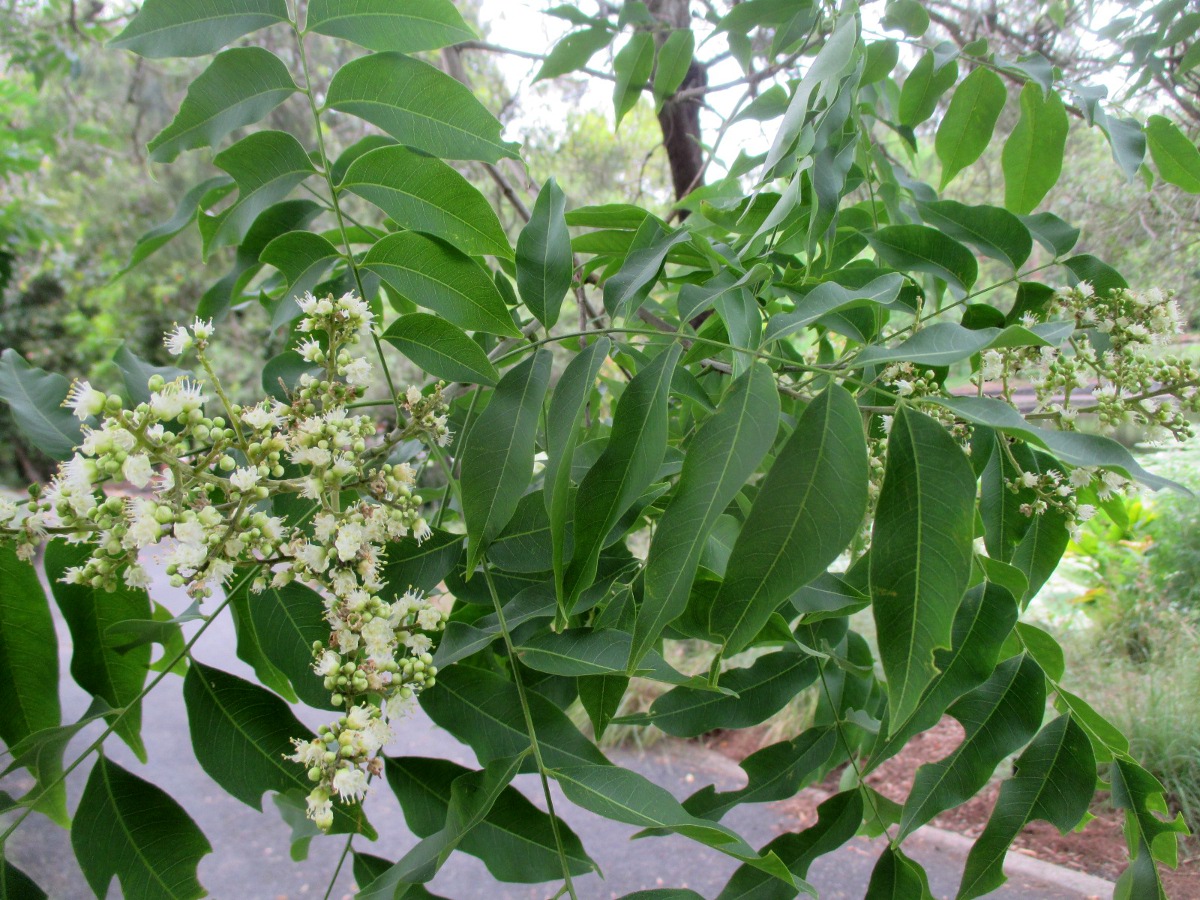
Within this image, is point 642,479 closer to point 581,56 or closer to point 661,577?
point 661,577

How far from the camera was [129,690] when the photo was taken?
32.8 inches

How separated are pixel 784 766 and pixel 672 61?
122 centimetres

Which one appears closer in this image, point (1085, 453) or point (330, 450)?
point (1085, 453)

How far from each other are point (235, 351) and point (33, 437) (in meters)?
9.23

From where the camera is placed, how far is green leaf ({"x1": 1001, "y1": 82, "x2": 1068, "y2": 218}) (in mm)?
993

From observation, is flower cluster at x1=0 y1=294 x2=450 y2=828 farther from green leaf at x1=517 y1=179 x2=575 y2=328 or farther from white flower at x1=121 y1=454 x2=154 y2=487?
green leaf at x1=517 y1=179 x2=575 y2=328

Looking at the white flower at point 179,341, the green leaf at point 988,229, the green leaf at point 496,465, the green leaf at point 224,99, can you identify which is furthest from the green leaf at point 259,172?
the green leaf at point 988,229

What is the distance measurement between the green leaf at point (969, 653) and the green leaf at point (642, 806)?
0.56 feet

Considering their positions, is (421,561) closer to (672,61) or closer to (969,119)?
(969,119)

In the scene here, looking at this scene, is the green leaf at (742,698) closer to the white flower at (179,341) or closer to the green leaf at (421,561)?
the green leaf at (421,561)

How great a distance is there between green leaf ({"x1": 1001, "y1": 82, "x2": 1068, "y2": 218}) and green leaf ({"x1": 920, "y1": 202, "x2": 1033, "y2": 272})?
0.59 ft

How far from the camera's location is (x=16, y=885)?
733 millimetres

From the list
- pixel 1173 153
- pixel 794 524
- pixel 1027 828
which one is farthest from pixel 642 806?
pixel 1027 828

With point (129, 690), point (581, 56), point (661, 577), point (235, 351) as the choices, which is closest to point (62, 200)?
point (235, 351)
